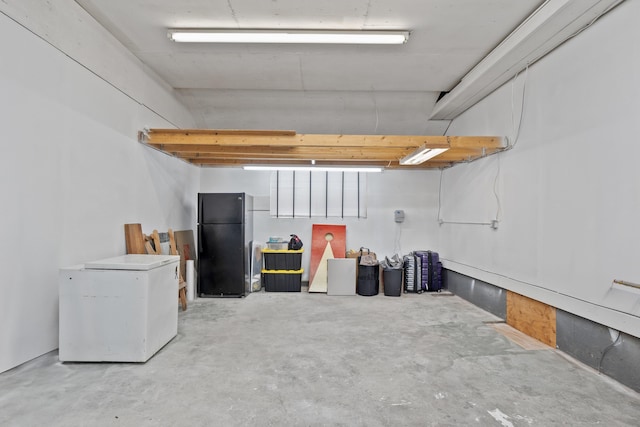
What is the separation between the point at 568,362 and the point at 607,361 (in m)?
0.32

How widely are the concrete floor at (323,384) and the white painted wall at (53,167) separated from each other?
586 millimetres

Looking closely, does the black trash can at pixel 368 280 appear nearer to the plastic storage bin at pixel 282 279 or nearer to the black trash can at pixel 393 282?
the black trash can at pixel 393 282

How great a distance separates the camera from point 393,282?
5441 mm

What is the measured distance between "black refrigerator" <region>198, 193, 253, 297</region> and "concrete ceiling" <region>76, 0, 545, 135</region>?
6.44 ft

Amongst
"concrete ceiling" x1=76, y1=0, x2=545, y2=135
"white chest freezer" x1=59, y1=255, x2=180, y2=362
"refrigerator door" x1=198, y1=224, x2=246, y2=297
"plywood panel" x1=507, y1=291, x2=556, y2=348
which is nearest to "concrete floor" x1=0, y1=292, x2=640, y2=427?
"white chest freezer" x1=59, y1=255, x2=180, y2=362

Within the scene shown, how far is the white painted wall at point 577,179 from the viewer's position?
8.27 ft

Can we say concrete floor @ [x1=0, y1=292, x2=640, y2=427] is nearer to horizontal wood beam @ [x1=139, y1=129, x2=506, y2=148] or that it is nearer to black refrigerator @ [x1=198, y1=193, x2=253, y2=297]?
black refrigerator @ [x1=198, y1=193, x2=253, y2=297]

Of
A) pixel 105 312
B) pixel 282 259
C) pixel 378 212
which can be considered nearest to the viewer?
pixel 105 312

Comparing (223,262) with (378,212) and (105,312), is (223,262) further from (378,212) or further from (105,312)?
(378,212)

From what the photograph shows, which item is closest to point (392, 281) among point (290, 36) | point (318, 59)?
point (318, 59)

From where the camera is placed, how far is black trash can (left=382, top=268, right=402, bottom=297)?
17.9 ft

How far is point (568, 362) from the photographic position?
2895 millimetres

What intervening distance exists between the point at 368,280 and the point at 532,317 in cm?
252

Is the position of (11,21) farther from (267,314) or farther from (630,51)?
(630,51)
